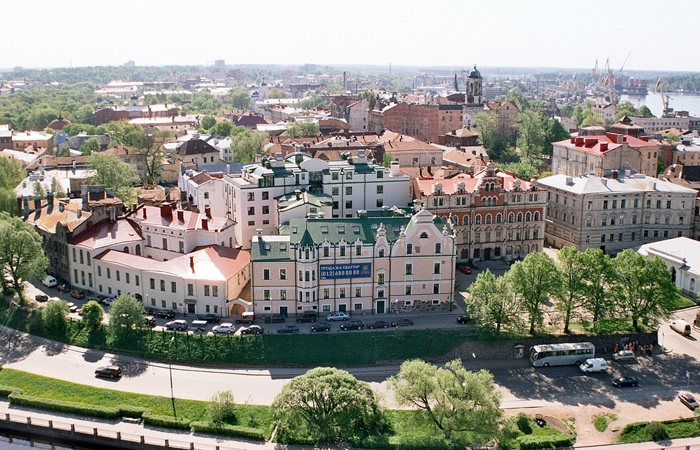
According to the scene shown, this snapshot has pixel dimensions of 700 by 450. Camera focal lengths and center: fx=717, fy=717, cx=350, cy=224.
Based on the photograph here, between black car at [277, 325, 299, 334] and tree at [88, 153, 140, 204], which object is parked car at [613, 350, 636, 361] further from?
tree at [88, 153, 140, 204]

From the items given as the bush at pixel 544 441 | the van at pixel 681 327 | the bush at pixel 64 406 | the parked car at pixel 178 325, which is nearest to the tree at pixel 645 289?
the van at pixel 681 327

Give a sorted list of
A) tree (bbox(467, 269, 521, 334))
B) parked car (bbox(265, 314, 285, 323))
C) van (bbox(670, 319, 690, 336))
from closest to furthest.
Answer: tree (bbox(467, 269, 521, 334))
parked car (bbox(265, 314, 285, 323))
van (bbox(670, 319, 690, 336))

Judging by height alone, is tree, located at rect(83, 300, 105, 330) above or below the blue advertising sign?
below

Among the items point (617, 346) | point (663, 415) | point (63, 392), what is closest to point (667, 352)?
point (617, 346)

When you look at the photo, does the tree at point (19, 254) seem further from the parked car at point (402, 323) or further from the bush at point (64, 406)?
the parked car at point (402, 323)

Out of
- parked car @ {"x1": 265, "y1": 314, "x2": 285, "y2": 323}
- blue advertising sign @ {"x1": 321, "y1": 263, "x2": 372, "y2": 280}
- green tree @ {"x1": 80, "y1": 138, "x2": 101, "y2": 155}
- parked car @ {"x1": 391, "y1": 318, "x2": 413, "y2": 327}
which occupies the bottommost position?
parked car @ {"x1": 391, "y1": 318, "x2": 413, "y2": 327}

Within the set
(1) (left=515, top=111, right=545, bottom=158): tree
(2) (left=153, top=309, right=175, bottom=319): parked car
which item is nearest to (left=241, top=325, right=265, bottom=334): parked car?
(2) (left=153, top=309, right=175, bottom=319): parked car
